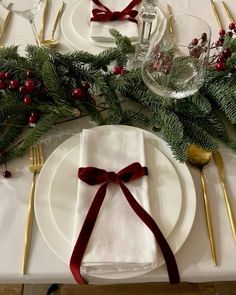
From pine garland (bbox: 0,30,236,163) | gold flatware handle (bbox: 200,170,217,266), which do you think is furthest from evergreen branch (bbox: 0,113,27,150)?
gold flatware handle (bbox: 200,170,217,266)

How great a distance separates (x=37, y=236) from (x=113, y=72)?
1.17 feet

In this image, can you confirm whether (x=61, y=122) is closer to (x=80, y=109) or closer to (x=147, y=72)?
(x=80, y=109)

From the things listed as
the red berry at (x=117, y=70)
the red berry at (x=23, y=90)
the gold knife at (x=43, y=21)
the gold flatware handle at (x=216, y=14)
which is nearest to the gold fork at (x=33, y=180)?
the red berry at (x=23, y=90)

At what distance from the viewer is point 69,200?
1.87 feet

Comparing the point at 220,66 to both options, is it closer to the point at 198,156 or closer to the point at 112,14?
the point at 198,156

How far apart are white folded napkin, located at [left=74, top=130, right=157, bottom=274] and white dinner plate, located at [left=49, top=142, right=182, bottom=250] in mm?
16

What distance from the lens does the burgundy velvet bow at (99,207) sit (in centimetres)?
51

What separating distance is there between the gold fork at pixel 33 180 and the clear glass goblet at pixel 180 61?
0.24 m

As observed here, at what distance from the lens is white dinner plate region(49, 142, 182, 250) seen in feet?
1.80

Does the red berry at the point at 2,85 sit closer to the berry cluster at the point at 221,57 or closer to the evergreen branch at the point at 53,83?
the evergreen branch at the point at 53,83

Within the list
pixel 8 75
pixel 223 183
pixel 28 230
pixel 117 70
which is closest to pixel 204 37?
pixel 117 70

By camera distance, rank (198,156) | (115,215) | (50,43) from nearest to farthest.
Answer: (115,215) → (198,156) → (50,43)

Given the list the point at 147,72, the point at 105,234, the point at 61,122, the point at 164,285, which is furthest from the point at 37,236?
the point at 164,285

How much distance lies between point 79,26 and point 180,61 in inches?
11.0
